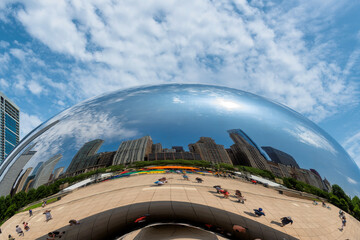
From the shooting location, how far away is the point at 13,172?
245cm

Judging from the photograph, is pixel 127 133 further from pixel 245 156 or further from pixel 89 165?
pixel 245 156

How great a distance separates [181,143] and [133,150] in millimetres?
575

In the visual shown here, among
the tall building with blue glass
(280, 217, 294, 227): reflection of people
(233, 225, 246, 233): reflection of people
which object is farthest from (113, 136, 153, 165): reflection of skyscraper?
the tall building with blue glass

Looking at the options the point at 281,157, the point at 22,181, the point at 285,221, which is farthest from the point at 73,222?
the point at 281,157

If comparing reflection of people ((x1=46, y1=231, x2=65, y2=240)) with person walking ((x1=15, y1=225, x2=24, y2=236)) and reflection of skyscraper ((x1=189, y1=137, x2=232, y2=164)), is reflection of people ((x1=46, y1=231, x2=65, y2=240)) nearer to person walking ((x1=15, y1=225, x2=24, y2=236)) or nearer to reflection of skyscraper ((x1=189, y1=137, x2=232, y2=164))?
person walking ((x1=15, y1=225, x2=24, y2=236))

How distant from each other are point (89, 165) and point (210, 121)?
1564mm

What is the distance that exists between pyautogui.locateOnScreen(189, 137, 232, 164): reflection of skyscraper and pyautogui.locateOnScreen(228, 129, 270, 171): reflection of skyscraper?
5.0 inches

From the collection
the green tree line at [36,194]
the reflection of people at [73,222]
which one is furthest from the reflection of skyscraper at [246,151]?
the reflection of people at [73,222]

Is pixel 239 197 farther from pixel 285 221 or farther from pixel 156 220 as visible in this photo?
pixel 156 220

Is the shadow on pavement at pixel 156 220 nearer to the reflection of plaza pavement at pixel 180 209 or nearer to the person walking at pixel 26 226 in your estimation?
the reflection of plaza pavement at pixel 180 209

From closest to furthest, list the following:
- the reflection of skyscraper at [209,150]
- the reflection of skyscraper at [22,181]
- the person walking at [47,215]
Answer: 1. the person walking at [47,215]
2. the reflection of skyscraper at [209,150]
3. the reflection of skyscraper at [22,181]

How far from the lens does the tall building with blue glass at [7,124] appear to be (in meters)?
62.2

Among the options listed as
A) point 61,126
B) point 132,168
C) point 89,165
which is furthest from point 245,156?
point 61,126

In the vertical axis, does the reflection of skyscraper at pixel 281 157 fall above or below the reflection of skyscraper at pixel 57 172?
below
